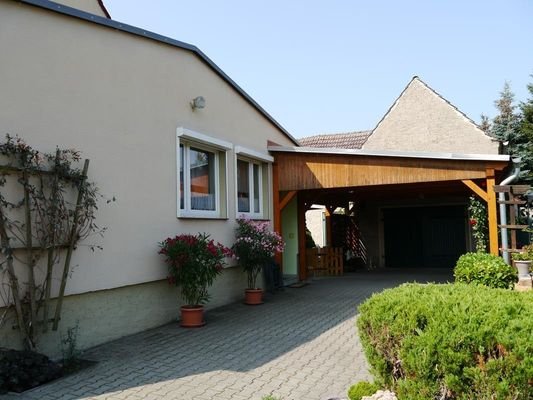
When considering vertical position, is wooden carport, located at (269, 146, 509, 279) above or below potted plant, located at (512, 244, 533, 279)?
above

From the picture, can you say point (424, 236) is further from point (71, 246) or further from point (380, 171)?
point (71, 246)

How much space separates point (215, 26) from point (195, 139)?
2416 millimetres

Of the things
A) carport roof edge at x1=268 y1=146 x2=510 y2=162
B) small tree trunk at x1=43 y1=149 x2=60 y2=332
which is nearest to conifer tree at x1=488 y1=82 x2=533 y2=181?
carport roof edge at x1=268 y1=146 x2=510 y2=162

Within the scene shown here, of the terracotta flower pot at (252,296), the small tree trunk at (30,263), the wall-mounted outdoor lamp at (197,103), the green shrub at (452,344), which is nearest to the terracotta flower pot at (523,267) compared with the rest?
the terracotta flower pot at (252,296)

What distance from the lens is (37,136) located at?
5.39m

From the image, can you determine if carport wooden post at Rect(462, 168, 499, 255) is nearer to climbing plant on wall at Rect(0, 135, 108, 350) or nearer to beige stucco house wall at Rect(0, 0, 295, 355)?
beige stucco house wall at Rect(0, 0, 295, 355)

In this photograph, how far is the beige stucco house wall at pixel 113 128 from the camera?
17.7 ft

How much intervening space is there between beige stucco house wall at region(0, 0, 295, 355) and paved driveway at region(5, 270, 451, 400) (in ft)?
1.97

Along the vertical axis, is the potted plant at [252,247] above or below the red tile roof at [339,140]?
below

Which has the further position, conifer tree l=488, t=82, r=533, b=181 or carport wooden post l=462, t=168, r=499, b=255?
conifer tree l=488, t=82, r=533, b=181

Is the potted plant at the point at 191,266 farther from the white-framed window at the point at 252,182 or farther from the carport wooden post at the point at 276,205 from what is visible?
the carport wooden post at the point at 276,205

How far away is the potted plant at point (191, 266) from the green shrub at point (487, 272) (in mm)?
4735

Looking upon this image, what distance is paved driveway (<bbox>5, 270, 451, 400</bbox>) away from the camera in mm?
4387

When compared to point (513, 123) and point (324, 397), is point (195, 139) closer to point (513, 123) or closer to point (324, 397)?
point (324, 397)
